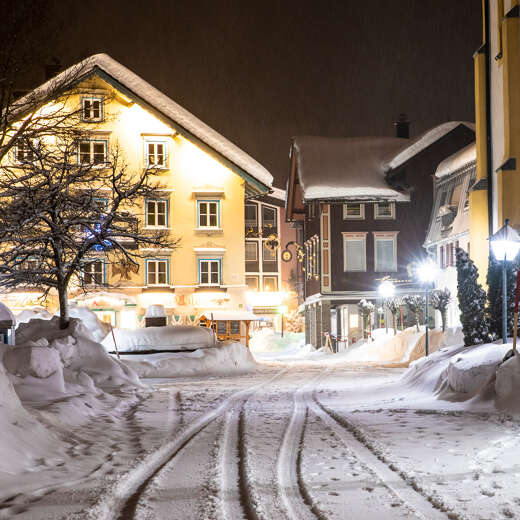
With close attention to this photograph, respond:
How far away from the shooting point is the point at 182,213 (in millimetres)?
41469

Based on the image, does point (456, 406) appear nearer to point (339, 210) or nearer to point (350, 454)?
point (350, 454)

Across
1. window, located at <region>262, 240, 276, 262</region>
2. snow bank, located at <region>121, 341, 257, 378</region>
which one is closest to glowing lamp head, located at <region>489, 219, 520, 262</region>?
snow bank, located at <region>121, 341, 257, 378</region>

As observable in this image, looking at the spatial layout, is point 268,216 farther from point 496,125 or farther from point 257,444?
point 257,444

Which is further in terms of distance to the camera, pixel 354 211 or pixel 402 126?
pixel 402 126

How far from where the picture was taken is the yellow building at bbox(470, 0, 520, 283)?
23125 millimetres

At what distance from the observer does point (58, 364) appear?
579 inches

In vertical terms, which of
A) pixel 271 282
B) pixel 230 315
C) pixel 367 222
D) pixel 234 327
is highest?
pixel 367 222

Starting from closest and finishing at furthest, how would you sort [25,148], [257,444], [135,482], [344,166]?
[135,482] < [257,444] < [25,148] < [344,166]

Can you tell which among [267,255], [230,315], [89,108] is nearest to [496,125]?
[89,108]

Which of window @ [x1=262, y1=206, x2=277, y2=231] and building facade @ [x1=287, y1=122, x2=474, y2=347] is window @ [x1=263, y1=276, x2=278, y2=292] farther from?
building facade @ [x1=287, y1=122, x2=474, y2=347]

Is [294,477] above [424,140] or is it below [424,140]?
below

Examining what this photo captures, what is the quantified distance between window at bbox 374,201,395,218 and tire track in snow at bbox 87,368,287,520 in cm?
3596

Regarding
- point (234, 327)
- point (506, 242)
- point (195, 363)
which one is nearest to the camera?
point (506, 242)

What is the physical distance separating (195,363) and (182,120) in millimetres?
16506
